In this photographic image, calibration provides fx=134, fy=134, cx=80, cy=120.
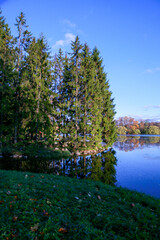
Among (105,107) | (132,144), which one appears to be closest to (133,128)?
(132,144)

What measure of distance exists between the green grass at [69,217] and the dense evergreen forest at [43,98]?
11.7 metres

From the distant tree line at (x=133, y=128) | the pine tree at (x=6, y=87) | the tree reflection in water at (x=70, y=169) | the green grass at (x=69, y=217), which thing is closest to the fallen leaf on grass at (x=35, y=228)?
the green grass at (x=69, y=217)

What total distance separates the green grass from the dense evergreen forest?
11.7 meters

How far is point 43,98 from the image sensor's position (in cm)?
1630

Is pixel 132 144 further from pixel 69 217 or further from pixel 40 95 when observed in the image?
pixel 69 217

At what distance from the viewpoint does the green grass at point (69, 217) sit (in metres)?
2.45

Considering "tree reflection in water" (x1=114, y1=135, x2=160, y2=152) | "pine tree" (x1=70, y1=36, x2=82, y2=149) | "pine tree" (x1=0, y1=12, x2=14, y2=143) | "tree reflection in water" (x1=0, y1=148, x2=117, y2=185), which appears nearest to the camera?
"tree reflection in water" (x1=0, y1=148, x2=117, y2=185)

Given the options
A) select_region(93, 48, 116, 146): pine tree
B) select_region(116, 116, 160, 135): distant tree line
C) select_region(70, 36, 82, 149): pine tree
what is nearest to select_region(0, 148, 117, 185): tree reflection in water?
select_region(70, 36, 82, 149): pine tree

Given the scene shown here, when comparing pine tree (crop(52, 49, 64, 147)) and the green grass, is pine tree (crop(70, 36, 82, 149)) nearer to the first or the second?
pine tree (crop(52, 49, 64, 147))

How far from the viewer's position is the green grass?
245 cm

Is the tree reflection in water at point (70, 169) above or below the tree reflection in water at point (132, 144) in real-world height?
above

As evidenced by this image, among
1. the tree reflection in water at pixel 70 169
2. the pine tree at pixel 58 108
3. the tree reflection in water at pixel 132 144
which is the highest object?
the pine tree at pixel 58 108

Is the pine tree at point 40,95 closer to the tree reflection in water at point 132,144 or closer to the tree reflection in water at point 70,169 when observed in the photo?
the tree reflection in water at point 70,169

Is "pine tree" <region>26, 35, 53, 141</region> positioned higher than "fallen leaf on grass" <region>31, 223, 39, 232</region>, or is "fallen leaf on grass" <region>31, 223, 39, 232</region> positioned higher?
"pine tree" <region>26, 35, 53, 141</region>
